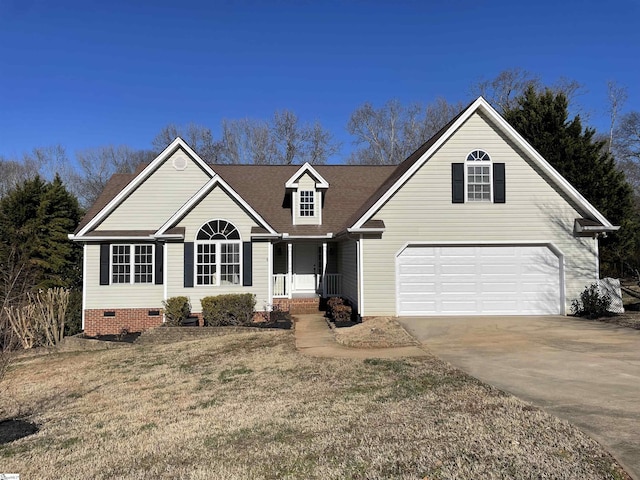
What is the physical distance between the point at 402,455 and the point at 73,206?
21.4 metres

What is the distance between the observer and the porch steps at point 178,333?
13.0m

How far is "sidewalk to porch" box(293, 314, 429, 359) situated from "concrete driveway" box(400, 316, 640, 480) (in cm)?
74

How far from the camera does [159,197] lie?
16.5m

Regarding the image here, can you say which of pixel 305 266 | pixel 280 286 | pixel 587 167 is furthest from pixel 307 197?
pixel 587 167

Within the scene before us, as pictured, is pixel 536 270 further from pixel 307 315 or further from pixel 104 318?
pixel 104 318

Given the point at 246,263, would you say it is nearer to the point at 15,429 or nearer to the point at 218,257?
the point at 218,257

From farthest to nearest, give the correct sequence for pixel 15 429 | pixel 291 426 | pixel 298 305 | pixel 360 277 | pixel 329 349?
pixel 298 305 < pixel 360 277 < pixel 329 349 < pixel 15 429 < pixel 291 426

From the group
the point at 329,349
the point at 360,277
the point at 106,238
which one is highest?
the point at 106,238

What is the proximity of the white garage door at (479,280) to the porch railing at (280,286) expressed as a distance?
5016 mm

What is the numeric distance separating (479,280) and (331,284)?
6.15 m

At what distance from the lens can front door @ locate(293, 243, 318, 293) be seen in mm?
18734

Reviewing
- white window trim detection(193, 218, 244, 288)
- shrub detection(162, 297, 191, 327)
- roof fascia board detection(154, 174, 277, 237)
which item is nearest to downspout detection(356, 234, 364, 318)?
roof fascia board detection(154, 174, 277, 237)

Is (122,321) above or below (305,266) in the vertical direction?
below

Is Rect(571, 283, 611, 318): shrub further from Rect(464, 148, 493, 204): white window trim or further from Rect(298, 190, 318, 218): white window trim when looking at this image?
Rect(298, 190, 318, 218): white window trim
